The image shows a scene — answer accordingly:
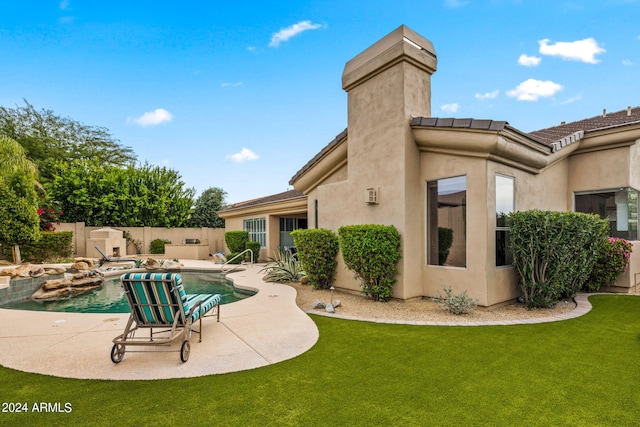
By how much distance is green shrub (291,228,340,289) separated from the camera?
1052 centimetres

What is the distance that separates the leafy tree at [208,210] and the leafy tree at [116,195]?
24.8 feet

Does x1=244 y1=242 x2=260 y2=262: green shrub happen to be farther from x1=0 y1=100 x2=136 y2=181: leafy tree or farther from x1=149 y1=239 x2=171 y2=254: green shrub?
x1=0 y1=100 x2=136 y2=181: leafy tree

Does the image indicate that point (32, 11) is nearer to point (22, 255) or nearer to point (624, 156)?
point (22, 255)

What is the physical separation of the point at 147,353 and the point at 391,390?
3742 millimetres

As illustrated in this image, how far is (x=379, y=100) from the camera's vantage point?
945 centimetres

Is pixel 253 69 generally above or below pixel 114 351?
above

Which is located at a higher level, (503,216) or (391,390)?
(503,216)

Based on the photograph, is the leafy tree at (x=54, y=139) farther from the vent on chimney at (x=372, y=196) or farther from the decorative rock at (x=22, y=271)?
the vent on chimney at (x=372, y=196)

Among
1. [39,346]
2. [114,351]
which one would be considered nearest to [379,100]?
[114,351]

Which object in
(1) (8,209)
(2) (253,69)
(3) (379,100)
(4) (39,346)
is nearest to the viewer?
(4) (39,346)

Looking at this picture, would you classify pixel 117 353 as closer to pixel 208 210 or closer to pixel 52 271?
pixel 52 271

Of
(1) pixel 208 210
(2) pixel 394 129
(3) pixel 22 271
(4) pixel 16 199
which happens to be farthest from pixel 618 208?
(1) pixel 208 210

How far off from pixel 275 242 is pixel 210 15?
1222cm

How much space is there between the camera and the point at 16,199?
1762cm
